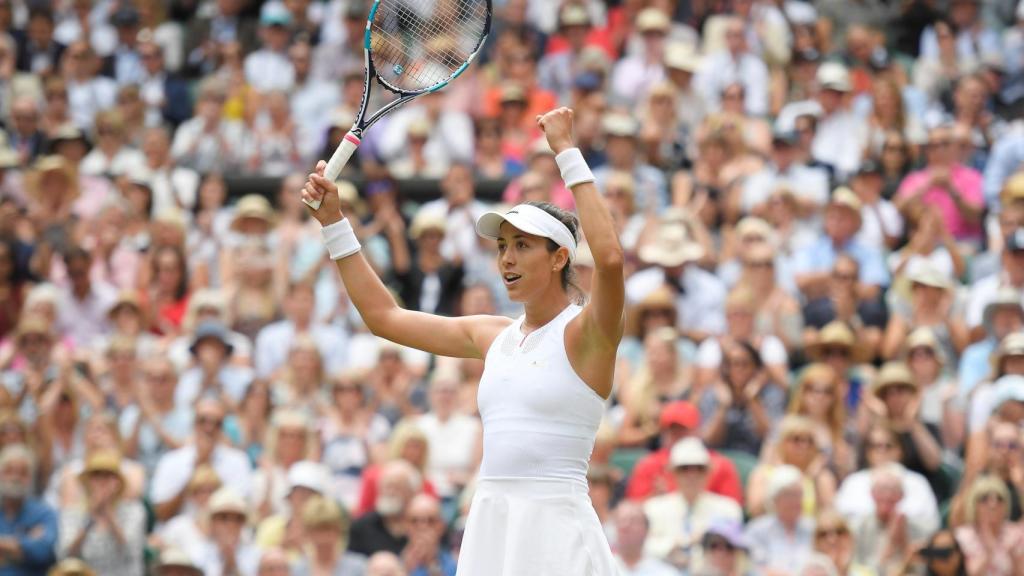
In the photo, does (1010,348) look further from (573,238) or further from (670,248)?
(573,238)

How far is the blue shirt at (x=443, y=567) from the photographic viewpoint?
9734 millimetres

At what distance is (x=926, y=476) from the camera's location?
10398mm

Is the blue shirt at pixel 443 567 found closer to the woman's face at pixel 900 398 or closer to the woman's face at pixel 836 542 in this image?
the woman's face at pixel 836 542

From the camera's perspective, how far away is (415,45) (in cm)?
704

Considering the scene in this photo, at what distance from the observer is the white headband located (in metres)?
5.55

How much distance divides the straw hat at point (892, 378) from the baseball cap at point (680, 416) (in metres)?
1.03

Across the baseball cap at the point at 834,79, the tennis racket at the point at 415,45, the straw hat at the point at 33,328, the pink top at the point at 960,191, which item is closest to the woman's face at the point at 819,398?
the pink top at the point at 960,191

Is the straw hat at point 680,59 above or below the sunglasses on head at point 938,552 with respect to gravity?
above

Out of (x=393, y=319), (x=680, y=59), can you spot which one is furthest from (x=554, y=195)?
(x=393, y=319)

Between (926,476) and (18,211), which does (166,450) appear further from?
(926,476)

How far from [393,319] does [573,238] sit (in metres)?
0.70

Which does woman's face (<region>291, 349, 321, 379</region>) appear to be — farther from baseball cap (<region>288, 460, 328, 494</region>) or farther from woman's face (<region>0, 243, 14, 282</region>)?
woman's face (<region>0, 243, 14, 282</region>)

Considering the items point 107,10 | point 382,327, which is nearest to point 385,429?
point 382,327

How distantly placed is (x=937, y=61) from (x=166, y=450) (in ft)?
21.8
